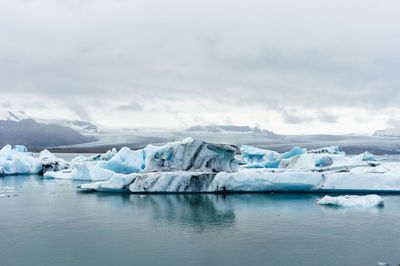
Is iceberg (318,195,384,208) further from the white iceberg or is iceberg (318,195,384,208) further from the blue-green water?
the white iceberg

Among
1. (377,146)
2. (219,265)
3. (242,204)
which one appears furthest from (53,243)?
(377,146)

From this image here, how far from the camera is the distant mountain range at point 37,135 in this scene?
14288 centimetres

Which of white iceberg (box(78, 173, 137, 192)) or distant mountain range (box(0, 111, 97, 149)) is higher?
distant mountain range (box(0, 111, 97, 149))

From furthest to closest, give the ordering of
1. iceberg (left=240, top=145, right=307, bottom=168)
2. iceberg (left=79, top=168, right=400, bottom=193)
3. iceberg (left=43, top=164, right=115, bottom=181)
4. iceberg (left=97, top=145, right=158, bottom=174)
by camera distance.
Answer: iceberg (left=240, top=145, right=307, bottom=168) → iceberg (left=97, top=145, right=158, bottom=174) → iceberg (left=43, top=164, right=115, bottom=181) → iceberg (left=79, top=168, right=400, bottom=193)

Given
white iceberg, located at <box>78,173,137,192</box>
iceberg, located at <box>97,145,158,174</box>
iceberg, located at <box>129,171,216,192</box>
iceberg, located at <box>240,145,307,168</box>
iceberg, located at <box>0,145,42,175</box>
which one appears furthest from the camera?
iceberg, located at <box>0,145,42,175</box>

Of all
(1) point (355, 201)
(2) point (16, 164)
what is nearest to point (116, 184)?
(1) point (355, 201)

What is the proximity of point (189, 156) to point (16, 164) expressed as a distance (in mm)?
14148

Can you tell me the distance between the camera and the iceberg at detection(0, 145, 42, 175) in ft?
74.7

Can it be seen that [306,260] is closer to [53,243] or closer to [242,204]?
[53,243]

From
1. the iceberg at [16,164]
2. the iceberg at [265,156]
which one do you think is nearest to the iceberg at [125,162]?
the iceberg at [265,156]

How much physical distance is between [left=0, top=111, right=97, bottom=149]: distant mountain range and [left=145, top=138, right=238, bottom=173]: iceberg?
133 m

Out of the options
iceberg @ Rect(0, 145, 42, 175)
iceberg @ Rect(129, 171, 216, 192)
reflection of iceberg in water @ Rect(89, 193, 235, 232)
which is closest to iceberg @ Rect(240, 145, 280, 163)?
iceberg @ Rect(129, 171, 216, 192)

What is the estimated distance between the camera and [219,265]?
5.59 meters

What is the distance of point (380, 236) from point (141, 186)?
8073 millimetres
